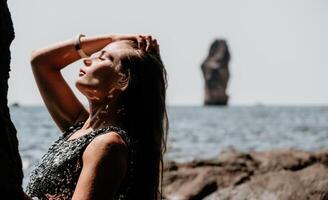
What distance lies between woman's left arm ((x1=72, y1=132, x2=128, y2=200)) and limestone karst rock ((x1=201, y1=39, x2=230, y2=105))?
14407 cm

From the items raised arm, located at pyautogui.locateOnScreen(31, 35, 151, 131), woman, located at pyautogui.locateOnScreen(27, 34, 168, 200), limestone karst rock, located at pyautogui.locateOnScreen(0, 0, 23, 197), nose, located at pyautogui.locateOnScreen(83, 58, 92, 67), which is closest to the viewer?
limestone karst rock, located at pyautogui.locateOnScreen(0, 0, 23, 197)

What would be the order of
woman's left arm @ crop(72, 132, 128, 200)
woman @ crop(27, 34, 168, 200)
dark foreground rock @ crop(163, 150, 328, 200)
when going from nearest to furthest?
woman's left arm @ crop(72, 132, 128, 200)
woman @ crop(27, 34, 168, 200)
dark foreground rock @ crop(163, 150, 328, 200)

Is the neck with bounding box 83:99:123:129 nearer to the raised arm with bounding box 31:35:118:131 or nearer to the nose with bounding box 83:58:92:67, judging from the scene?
the nose with bounding box 83:58:92:67

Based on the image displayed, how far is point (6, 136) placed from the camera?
2.00 meters

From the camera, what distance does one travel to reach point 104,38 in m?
3.13

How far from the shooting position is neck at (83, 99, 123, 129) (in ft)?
8.63

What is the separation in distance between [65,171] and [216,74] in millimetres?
144939

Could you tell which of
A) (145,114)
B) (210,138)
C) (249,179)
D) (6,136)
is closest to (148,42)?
(145,114)

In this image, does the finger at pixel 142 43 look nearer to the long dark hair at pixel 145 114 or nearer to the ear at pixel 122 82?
the long dark hair at pixel 145 114

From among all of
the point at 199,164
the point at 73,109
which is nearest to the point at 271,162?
the point at 199,164

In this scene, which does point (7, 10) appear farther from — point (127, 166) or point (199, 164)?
point (199, 164)

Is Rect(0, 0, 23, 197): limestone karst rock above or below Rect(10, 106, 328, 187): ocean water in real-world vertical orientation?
above

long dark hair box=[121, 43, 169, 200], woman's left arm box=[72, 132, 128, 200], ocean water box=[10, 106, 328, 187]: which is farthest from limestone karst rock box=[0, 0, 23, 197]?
ocean water box=[10, 106, 328, 187]

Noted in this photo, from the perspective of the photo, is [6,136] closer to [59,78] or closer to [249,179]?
[59,78]
